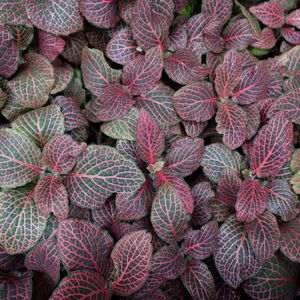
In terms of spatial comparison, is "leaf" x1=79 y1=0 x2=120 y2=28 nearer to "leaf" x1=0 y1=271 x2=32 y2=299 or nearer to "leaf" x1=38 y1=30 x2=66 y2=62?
"leaf" x1=38 y1=30 x2=66 y2=62

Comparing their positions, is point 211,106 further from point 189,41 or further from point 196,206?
point 196,206

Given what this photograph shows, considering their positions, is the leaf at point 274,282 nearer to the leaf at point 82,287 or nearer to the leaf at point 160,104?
the leaf at point 82,287

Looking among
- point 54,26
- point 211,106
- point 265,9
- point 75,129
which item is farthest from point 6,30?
point 265,9

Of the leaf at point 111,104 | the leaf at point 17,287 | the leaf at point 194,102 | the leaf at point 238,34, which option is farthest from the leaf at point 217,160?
the leaf at point 17,287

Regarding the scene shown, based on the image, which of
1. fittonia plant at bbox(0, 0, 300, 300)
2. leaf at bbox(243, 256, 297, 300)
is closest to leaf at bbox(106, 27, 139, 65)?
fittonia plant at bbox(0, 0, 300, 300)

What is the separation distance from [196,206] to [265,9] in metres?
0.90

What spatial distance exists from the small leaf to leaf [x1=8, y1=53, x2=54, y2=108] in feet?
2.09

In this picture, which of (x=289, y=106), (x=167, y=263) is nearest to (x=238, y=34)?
(x=289, y=106)

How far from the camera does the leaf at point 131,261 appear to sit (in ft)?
3.39

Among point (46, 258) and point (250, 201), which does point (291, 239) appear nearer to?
point (250, 201)

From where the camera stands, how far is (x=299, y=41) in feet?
4.86

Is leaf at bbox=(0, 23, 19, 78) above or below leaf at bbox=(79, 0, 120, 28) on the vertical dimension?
below

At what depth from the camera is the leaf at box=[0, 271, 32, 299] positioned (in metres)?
0.98

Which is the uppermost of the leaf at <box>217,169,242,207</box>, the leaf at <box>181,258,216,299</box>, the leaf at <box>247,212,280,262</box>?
the leaf at <box>217,169,242,207</box>
